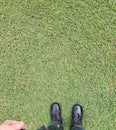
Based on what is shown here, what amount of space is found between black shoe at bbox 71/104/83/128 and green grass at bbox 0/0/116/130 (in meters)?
0.05

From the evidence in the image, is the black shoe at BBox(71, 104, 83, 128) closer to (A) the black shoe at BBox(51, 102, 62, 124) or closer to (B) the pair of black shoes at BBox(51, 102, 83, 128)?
(B) the pair of black shoes at BBox(51, 102, 83, 128)

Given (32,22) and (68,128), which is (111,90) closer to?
(68,128)

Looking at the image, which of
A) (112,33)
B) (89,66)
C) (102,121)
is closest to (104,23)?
(112,33)

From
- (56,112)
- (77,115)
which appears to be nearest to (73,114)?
(77,115)

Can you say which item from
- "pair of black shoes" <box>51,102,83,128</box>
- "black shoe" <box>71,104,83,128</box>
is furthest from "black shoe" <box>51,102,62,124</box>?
"black shoe" <box>71,104,83,128</box>

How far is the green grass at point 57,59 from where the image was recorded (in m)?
3.11

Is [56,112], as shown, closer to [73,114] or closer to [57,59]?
[73,114]

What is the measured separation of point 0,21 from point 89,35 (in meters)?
0.87

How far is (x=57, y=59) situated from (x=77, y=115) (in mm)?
560

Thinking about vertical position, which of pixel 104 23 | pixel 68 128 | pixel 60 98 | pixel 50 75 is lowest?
pixel 68 128

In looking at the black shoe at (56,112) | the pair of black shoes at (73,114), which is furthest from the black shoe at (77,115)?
the black shoe at (56,112)

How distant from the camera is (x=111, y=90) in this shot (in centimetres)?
310

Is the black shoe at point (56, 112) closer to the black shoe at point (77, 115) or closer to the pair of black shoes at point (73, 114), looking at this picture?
the pair of black shoes at point (73, 114)

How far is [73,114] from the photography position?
3.13 m
